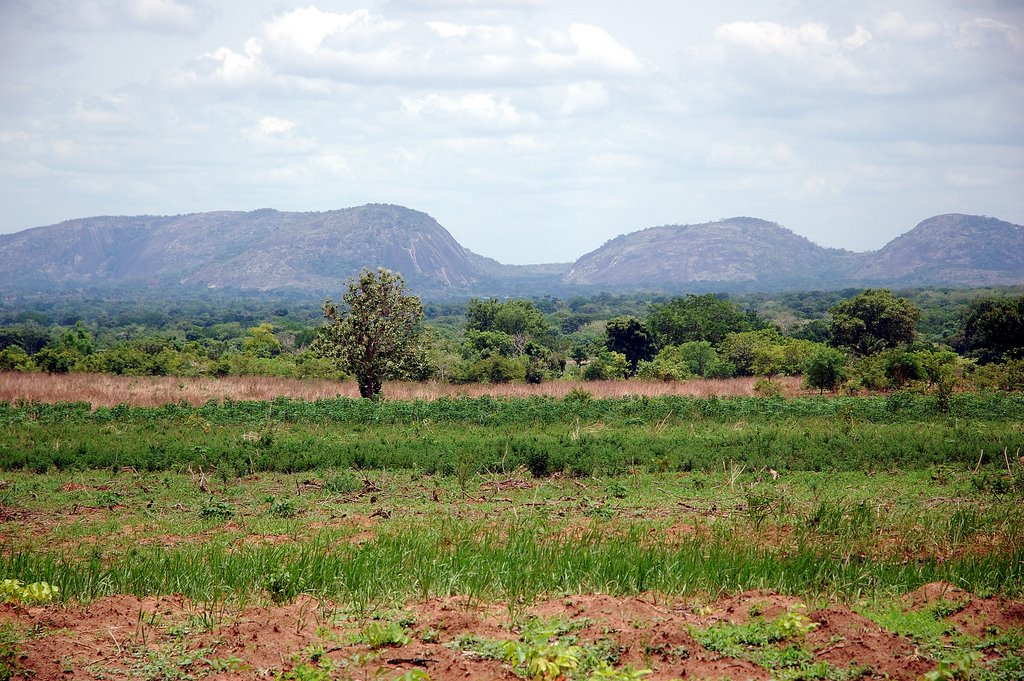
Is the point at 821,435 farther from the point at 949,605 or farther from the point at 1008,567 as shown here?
the point at 949,605

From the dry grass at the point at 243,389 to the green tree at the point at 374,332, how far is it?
3.32 ft

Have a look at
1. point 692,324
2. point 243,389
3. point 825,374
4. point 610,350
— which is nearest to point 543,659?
point 243,389

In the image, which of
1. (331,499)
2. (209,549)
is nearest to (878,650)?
(209,549)

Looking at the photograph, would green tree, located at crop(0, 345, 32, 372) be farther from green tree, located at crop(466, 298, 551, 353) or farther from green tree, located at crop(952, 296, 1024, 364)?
green tree, located at crop(952, 296, 1024, 364)

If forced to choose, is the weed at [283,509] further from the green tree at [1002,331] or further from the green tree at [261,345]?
the green tree at [261,345]

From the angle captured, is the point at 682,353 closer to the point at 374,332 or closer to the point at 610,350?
the point at 610,350

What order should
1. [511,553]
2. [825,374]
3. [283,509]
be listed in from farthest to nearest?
[825,374]
[283,509]
[511,553]

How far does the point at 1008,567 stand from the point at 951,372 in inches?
1038

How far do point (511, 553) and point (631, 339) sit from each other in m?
51.3

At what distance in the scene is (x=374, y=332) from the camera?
2947 centimetres

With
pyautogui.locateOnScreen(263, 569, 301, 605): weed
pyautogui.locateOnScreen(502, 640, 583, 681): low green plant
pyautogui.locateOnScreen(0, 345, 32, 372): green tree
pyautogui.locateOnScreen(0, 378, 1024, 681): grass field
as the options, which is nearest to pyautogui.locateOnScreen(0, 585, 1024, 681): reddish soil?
pyautogui.locateOnScreen(0, 378, 1024, 681): grass field

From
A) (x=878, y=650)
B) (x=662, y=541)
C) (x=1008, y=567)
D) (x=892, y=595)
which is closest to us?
(x=878, y=650)

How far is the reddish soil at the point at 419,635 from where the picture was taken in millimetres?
6285

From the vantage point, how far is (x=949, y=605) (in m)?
7.70
